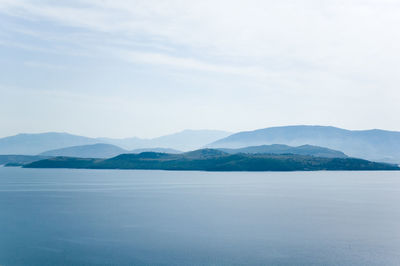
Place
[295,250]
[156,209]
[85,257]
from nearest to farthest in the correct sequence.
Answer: [85,257] → [295,250] → [156,209]

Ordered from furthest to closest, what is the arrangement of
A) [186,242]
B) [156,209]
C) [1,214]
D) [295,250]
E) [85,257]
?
1. [156,209]
2. [1,214]
3. [186,242]
4. [295,250]
5. [85,257]

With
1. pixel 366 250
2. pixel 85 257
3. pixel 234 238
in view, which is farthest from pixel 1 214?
pixel 366 250

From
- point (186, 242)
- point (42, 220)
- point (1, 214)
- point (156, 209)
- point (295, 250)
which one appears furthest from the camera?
point (156, 209)

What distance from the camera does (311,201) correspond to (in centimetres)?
8762

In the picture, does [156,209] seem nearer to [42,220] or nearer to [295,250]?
[42,220]

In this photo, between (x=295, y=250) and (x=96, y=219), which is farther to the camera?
(x=96, y=219)

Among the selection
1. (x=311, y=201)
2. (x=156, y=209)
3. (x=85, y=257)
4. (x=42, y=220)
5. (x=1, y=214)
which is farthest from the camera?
(x=311, y=201)

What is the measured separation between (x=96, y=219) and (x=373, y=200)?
5790cm

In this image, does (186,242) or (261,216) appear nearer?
(186,242)

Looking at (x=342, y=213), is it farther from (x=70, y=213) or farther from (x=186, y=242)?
(x=70, y=213)

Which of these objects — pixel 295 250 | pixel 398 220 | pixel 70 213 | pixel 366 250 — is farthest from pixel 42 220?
pixel 398 220

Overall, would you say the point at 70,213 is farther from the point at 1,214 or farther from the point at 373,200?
the point at 373,200

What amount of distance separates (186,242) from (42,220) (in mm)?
25935

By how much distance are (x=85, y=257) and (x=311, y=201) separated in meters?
56.8
